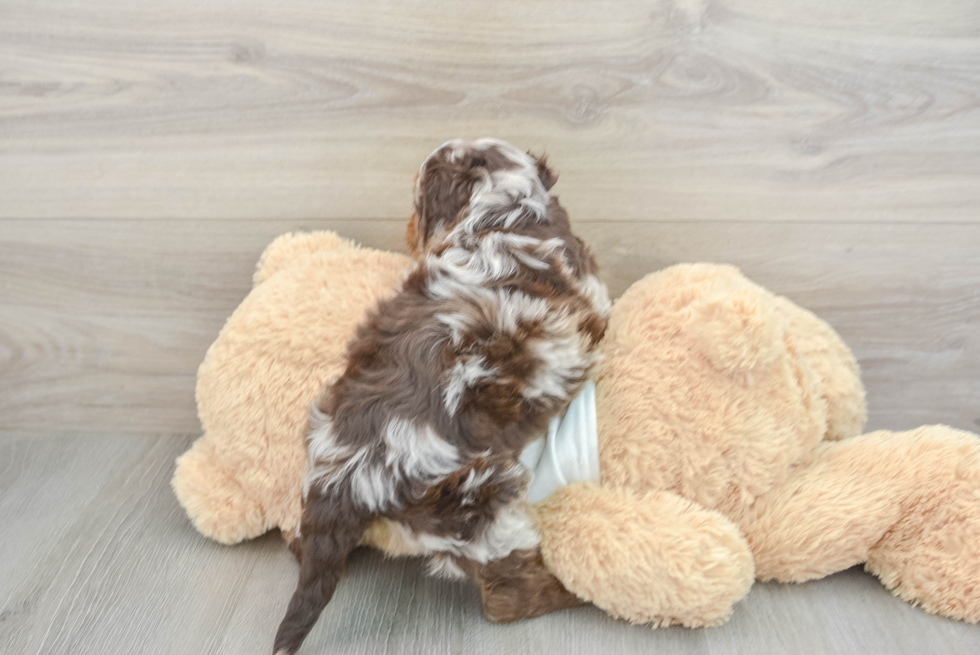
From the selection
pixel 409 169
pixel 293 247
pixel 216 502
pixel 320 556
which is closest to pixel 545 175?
pixel 409 169

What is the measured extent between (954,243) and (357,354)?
0.95 metres

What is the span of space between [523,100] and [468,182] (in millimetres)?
249

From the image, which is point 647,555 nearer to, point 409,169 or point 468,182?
point 468,182

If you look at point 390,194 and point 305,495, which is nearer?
point 305,495

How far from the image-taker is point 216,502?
1012 millimetres

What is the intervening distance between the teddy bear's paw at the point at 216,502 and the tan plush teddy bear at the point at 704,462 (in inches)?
1.4

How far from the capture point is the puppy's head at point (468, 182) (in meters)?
0.89

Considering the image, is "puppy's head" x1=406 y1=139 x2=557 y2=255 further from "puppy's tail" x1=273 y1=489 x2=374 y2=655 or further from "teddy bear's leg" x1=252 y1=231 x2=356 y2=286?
"puppy's tail" x1=273 y1=489 x2=374 y2=655

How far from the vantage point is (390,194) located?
3.70 ft

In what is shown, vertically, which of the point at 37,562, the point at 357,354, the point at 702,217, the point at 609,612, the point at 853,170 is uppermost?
the point at 853,170

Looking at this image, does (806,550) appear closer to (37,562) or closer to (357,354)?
(357,354)

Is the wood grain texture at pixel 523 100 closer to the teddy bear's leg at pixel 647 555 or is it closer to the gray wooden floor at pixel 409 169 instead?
the gray wooden floor at pixel 409 169

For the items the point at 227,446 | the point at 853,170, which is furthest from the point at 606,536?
the point at 853,170

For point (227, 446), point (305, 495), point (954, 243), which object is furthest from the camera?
point (954, 243)
